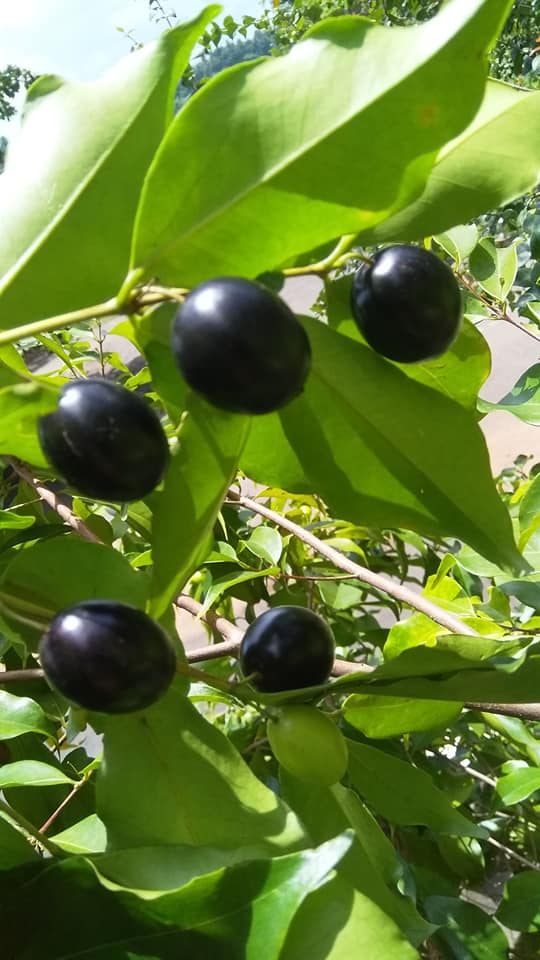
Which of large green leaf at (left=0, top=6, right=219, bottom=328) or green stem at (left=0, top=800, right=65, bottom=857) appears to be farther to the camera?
green stem at (left=0, top=800, right=65, bottom=857)

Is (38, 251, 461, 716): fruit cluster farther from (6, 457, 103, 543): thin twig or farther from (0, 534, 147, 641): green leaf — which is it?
(6, 457, 103, 543): thin twig

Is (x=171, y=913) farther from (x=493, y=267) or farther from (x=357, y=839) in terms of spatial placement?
(x=493, y=267)

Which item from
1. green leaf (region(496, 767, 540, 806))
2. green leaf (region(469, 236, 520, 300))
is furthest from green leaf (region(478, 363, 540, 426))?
green leaf (region(496, 767, 540, 806))

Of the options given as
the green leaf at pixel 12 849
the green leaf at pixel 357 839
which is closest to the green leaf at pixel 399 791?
the green leaf at pixel 357 839

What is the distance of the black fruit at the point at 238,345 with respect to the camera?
329 mm

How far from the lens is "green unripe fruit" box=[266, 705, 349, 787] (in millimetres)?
484

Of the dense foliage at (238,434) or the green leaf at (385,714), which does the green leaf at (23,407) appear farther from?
the green leaf at (385,714)

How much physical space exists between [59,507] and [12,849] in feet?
1.60

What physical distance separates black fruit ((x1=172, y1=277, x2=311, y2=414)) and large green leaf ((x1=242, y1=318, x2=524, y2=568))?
102 millimetres

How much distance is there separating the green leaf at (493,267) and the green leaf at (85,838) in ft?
3.33

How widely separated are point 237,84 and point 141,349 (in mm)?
133

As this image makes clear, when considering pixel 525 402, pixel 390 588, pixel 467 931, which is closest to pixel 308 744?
pixel 390 588

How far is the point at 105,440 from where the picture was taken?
35cm

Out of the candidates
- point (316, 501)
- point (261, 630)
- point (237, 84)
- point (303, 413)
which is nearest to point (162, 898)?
point (261, 630)
